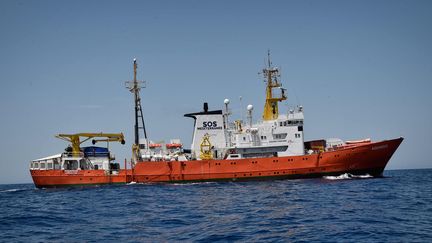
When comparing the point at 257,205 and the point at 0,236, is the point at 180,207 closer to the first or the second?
the point at 257,205

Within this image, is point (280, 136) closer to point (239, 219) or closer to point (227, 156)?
point (227, 156)

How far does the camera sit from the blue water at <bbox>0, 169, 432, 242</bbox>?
12305 millimetres

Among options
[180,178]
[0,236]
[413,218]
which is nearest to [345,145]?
[180,178]

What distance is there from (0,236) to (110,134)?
26556 millimetres

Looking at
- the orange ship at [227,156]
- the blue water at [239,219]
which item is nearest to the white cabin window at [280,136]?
the orange ship at [227,156]

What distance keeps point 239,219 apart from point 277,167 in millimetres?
18822

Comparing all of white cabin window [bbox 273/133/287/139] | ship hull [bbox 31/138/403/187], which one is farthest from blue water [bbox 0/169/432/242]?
white cabin window [bbox 273/133/287/139]

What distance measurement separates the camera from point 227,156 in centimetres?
3622

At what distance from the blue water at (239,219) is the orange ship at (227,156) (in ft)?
33.1

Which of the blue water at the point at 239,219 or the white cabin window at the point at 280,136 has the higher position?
the white cabin window at the point at 280,136

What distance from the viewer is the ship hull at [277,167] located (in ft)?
108

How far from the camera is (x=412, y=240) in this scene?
1112 cm

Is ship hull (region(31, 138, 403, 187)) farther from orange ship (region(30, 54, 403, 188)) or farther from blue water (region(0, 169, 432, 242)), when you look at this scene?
blue water (region(0, 169, 432, 242))

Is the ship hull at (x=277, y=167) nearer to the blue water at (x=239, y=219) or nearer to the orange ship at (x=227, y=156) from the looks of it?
the orange ship at (x=227, y=156)
